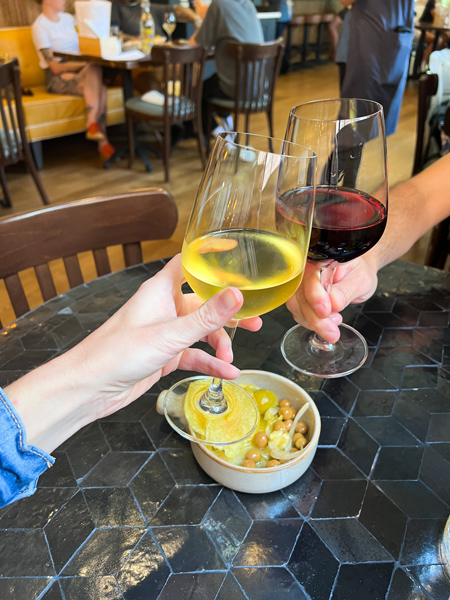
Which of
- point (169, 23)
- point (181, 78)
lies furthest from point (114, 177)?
point (169, 23)

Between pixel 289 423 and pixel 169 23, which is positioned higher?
pixel 169 23

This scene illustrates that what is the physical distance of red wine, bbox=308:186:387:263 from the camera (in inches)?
29.1

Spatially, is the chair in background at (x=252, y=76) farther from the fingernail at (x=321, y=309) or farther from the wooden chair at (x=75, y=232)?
the fingernail at (x=321, y=309)

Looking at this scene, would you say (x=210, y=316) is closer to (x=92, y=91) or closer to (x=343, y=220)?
(x=343, y=220)

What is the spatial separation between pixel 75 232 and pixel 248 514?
839 mm

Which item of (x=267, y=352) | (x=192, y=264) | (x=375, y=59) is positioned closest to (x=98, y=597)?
(x=192, y=264)

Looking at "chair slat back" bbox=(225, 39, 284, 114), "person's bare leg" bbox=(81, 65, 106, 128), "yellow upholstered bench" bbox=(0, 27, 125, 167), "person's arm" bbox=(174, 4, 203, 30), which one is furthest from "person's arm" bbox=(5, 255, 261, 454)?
"person's arm" bbox=(174, 4, 203, 30)

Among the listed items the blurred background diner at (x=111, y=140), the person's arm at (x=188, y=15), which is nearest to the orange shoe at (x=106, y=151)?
the blurred background diner at (x=111, y=140)

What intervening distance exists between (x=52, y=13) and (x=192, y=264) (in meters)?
4.80

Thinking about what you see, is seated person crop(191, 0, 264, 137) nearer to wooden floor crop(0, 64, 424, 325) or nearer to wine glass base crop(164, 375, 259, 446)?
wooden floor crop(0, 64, 424, 325)

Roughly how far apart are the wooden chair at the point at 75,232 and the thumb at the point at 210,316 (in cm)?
67

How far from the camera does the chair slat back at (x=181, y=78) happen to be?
3.59 m

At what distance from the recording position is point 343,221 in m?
0.75

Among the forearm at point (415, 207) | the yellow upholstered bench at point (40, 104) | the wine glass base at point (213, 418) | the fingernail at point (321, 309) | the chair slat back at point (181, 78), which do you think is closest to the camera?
the wine glass base at point (213, 418)
